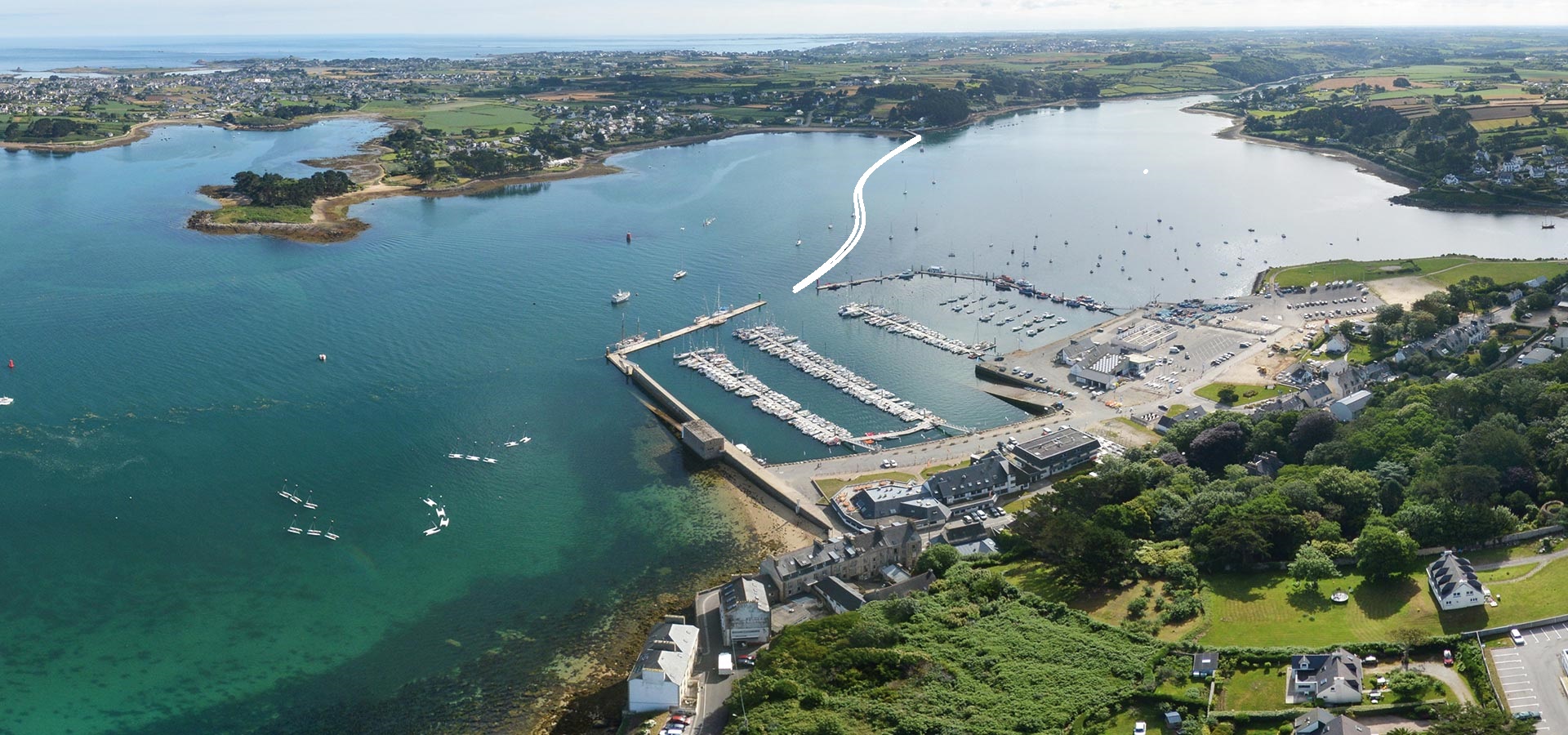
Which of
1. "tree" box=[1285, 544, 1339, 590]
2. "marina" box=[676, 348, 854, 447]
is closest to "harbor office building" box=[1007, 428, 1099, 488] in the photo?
"marina" box=[676, 348, 854, 447]

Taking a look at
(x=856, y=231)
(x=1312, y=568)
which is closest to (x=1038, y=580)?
(x=1312, y=568)

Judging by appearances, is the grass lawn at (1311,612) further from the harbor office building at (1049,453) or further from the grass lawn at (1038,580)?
the harbor office building at (1049,453)

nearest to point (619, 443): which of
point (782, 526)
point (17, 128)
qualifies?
point (782, 526)

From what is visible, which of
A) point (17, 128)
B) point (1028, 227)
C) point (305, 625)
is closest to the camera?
point (305, 625)

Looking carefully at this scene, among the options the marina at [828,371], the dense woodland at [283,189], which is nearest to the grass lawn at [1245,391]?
the marina at [828,371]

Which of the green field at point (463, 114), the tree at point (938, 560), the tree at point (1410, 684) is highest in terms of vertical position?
the green field at point (463, 114)

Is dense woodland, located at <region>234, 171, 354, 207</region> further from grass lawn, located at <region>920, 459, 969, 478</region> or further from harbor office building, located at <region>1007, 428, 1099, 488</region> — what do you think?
harbor office building, located at <region>1007, 428, 1099, 488</region>

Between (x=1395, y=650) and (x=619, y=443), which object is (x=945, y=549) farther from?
(x=619, y=443)
